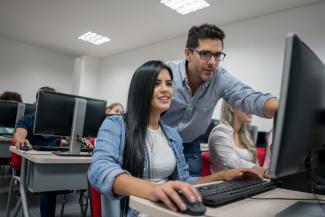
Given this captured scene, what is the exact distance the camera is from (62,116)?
210 centimetres

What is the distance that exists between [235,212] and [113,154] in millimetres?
435

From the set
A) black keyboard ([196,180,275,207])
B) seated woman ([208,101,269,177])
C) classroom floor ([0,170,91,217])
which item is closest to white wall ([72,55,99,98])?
classroom floor ([0,170,91,217])

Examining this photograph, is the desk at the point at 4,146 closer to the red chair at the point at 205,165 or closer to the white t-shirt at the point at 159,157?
the red chair at the point at 205,165

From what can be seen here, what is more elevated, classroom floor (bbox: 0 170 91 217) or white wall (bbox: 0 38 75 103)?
white wall (bbox: 0 38 75 103)

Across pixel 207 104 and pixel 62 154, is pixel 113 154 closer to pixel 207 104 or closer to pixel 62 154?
pixel 207 104

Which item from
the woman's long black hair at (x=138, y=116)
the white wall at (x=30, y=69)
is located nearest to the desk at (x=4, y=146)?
the woman's long black hair at (x=138, y=116)

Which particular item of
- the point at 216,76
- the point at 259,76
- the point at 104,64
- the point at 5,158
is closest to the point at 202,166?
the point at 216,76

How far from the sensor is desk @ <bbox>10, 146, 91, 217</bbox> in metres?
1.77

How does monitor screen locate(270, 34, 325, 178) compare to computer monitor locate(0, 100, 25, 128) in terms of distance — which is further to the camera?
computer monitor locate(0, 100, 25, 128)

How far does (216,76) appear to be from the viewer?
1564 millimetres

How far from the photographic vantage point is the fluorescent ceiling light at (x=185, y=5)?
4.41m

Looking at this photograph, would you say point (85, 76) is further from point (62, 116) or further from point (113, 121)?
point (113, 121)

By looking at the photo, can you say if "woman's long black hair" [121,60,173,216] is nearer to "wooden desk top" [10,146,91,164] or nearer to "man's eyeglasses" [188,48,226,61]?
"man's eyeglasses" [188,48,226,61]

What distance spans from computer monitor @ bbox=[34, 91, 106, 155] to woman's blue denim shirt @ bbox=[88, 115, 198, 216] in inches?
39.0
